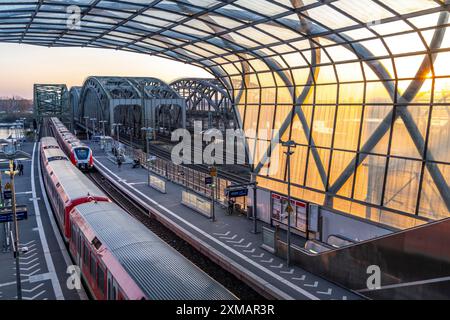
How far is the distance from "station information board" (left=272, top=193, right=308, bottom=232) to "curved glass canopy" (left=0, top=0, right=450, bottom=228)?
1277 mm

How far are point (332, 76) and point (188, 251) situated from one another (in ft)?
40.3

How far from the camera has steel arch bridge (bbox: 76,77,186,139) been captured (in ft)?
252

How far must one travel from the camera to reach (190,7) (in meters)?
17.9

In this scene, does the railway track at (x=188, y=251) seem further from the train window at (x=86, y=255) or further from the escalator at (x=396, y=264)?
the train window at (x=86, y=255)

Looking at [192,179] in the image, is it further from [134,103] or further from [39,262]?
[134,103]

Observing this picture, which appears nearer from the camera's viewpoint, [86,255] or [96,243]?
[96,243]

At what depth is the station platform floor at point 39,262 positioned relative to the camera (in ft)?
47.6

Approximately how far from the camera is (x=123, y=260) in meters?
10.9

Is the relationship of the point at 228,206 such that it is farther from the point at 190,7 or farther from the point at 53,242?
the point at 190,7

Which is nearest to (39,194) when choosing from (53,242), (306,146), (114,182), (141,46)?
(114,182)

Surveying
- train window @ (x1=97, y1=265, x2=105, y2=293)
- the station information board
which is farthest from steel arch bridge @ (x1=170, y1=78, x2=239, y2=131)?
train window @ (x1=97, y1=265, x2=105, y2=293)

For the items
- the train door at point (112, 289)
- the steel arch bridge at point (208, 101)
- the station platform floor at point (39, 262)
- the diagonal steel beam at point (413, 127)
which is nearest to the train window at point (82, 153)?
the station platform floor at point (39, 262)

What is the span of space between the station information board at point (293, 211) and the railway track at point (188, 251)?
5.68 m

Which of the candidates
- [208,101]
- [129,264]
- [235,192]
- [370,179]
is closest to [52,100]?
[208,101]
